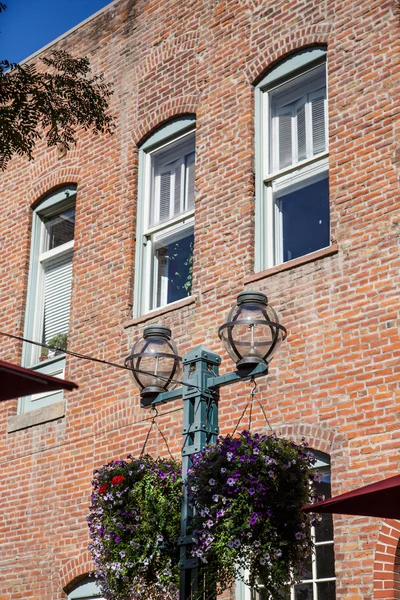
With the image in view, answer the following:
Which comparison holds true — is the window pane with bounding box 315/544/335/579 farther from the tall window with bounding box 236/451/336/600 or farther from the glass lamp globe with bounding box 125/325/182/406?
the glass lamp globe with bounding box 125/325/182/406

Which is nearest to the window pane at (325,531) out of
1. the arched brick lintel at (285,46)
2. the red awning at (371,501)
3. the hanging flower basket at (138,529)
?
the hanging flower basket at (138,529)

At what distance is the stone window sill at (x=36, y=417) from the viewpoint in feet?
40.6

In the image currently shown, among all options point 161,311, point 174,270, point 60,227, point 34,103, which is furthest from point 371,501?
point 60,227

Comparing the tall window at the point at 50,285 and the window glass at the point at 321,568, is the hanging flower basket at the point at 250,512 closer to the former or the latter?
the window glass at the point at 321,568

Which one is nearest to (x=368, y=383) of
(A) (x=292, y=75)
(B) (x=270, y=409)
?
(B) (x=270, y=409)

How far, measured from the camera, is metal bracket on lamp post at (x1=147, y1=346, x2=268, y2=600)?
7055 mm

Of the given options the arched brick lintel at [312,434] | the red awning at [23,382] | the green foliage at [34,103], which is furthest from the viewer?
the green foliage at [34,103]

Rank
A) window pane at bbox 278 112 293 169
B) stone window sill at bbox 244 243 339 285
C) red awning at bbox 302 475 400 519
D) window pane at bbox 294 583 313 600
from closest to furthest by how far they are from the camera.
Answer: red awning at bbox 302 475 400 519, window pane at bbox 294 583 313 600, stone window sill at bbox 244 243 339 285, window pane at bbox 278 112 293 169

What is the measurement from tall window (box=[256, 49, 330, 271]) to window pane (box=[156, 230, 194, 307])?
4.09 ft

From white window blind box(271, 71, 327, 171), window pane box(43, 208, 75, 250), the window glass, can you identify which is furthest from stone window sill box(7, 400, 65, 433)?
the window glass

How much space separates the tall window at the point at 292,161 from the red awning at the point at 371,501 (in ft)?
14.5

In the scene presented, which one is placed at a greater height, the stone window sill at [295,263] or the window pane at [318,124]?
the window pane at [318,124]

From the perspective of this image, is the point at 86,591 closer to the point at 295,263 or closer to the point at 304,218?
the point at 295,263

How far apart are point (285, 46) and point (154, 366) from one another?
A: 5.02 metres
